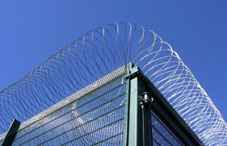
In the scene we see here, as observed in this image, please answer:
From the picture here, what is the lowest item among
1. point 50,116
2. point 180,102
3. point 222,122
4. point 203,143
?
point 203,143

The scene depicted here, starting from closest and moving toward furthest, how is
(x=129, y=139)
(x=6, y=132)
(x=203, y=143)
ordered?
(x=129, y=139)
(x=203, y=143)
(x=6, y=132)

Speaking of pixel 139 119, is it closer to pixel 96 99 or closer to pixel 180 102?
pixel 96 99

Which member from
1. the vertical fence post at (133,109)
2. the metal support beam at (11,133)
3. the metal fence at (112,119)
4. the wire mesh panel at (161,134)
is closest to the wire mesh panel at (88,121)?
A: the metal fence at (112,119)

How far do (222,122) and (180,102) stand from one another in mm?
1110

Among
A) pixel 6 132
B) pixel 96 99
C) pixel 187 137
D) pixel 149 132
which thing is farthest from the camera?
pixel 6 132

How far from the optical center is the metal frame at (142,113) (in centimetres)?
241

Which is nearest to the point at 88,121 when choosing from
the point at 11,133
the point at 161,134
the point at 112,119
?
the point at 112,119

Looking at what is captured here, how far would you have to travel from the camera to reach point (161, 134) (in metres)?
3.10

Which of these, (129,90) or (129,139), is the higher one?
(129,90)

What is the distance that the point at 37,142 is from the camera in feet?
13.4

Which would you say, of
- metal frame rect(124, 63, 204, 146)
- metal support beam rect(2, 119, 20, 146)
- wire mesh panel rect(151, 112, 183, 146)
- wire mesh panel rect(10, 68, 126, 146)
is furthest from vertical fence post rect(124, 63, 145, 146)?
metal support beam rect(2, 119, 20, 146)

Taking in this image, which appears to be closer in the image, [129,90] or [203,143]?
[129,90]

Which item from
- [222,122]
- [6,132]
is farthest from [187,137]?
[6,132]

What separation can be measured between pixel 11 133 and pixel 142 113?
332 cm
